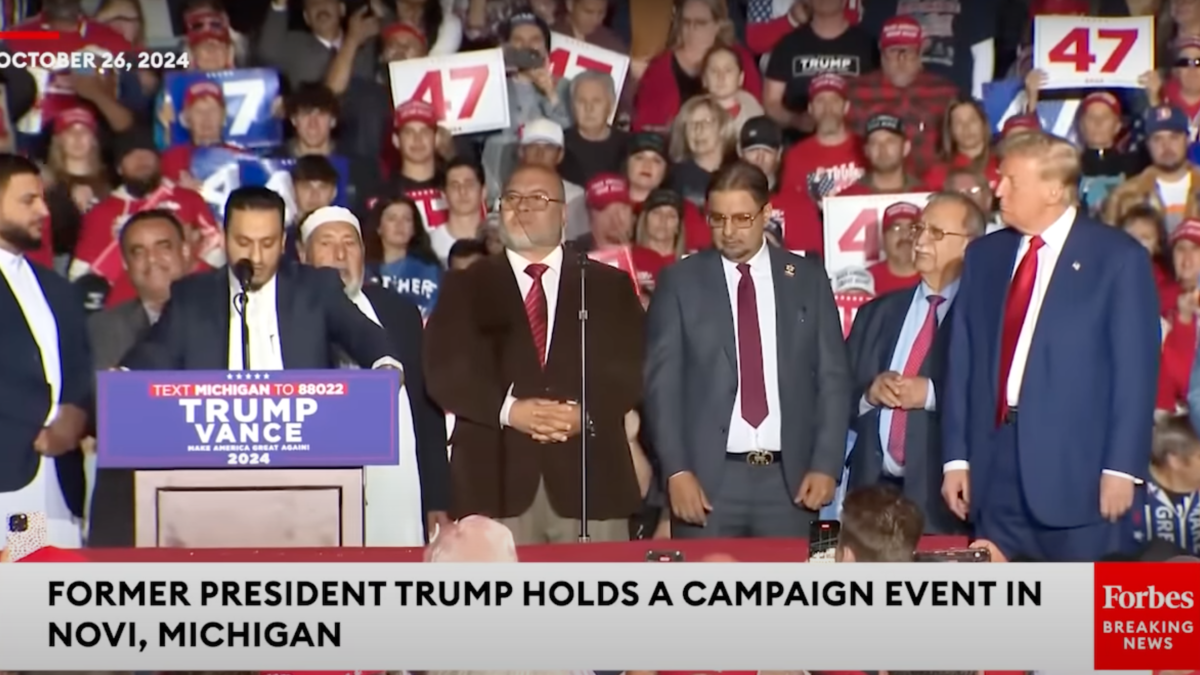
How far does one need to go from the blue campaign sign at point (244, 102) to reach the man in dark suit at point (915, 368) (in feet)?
8.63

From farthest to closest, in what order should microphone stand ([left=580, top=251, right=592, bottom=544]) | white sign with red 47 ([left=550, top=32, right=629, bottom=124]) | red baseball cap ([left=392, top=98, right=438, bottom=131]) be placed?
white sign with red 47 ([left=550, top=32, right=629, bottom=124])
red baseball cap ([left=392, top=98, right=438, bottom=131])
microphone stand ([left=580, top=251, right=592, bottom=544])

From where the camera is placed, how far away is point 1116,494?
640 cm

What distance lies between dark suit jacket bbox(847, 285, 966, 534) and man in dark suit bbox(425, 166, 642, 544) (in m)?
0.72

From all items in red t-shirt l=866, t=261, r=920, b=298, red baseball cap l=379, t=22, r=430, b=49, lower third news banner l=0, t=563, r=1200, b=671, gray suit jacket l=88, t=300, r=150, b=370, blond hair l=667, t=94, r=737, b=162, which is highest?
red baseball cap l=379, t=22, r=430, b=49

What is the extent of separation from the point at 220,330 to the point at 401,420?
2.09 ft

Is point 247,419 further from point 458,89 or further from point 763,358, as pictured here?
point 458,89

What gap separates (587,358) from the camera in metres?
7.14

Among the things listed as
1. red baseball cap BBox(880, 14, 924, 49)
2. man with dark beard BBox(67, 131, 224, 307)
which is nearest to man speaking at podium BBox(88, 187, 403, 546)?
man with dark beard BBox(67, 131, 224, 307)

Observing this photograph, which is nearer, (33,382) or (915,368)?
(915,368)

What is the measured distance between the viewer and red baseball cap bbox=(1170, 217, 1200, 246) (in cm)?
797

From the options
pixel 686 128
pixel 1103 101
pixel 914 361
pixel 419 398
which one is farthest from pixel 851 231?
pixel 419 398

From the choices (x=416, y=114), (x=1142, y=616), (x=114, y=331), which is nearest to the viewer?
(x=1142, y=616)

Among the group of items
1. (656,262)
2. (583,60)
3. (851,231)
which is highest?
(583,60)

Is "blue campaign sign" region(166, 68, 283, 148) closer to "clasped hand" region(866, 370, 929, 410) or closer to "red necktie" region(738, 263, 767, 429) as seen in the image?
"red necktie" region(738, 263, 767, 429)
